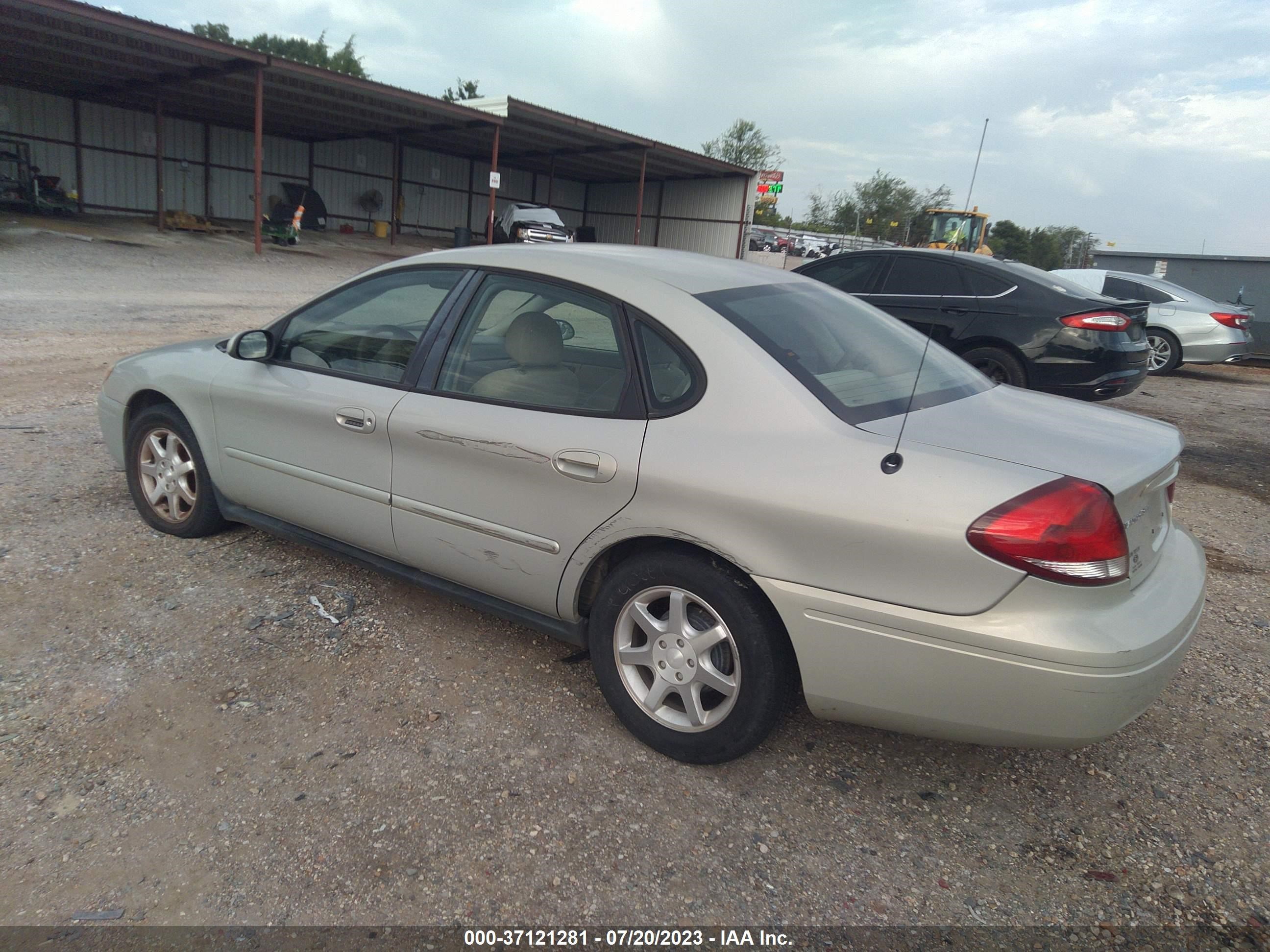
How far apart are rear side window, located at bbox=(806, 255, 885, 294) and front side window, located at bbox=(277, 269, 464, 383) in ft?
18.6

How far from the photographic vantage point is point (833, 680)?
7.88 feet

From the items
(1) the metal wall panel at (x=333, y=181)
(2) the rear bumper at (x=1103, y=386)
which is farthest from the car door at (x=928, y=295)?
(1) the metal wall panel at (x=333, y=181)

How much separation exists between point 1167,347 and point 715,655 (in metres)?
12.2

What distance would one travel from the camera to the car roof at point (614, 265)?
3.00 meters

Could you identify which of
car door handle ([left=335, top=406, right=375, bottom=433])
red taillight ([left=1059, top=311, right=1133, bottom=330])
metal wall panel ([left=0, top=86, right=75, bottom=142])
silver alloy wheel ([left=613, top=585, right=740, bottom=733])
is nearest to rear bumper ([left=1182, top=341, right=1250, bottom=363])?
red taillight ([left=1059, top=311, right=1133, bottom=330])

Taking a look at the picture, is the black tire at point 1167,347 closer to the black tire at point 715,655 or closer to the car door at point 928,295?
the car door at point 928,295

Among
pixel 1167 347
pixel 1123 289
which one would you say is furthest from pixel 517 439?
pixel 1123 289

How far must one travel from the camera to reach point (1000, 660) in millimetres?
2172

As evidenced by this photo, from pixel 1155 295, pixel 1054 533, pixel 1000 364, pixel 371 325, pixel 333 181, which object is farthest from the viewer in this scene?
pixel 333 181

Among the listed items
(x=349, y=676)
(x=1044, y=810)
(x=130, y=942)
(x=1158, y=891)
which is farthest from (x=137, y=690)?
(x=1158, y=891)

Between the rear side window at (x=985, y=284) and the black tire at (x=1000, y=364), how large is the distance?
1.59ft

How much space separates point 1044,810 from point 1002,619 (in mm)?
864

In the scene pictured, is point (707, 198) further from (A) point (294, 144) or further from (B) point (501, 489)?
(B) point (501, 489)

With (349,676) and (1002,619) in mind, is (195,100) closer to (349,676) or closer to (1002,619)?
(349,676)
